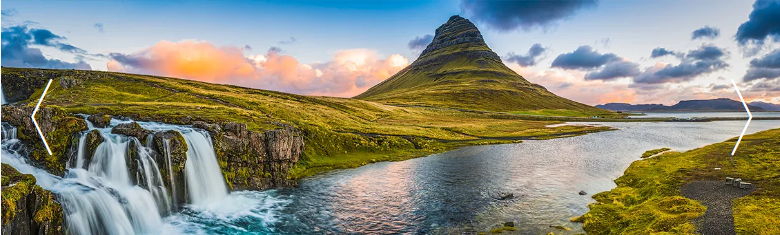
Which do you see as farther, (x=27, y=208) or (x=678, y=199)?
(x=678, y=199)

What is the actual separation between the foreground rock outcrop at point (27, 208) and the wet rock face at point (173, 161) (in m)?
11.1

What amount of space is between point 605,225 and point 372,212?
19658 mm

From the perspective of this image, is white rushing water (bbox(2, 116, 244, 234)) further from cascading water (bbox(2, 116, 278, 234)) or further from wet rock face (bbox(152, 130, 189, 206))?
wet rock face (bbox(152, 130, 189, 206))

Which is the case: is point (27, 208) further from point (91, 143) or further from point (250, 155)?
point (250, 155)

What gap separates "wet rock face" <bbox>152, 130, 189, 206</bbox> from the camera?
34.4m

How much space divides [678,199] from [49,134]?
54537 mm

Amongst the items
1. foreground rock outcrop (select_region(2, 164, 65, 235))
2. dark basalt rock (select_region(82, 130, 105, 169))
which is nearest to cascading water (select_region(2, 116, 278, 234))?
dark basalt rock (select_region(82, 130, 105, 169))

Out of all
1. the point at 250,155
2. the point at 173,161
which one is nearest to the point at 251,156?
the point at 250,155

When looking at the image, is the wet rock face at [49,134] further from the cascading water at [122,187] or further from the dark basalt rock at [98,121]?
the dark basalt rock at [98,121]

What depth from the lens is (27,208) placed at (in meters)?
21.0

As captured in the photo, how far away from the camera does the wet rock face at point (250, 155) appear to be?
139 ft

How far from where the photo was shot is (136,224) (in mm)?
28547

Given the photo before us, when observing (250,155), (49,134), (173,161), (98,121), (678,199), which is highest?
(98,121)

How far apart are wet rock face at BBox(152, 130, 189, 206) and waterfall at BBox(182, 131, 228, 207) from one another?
77cm
